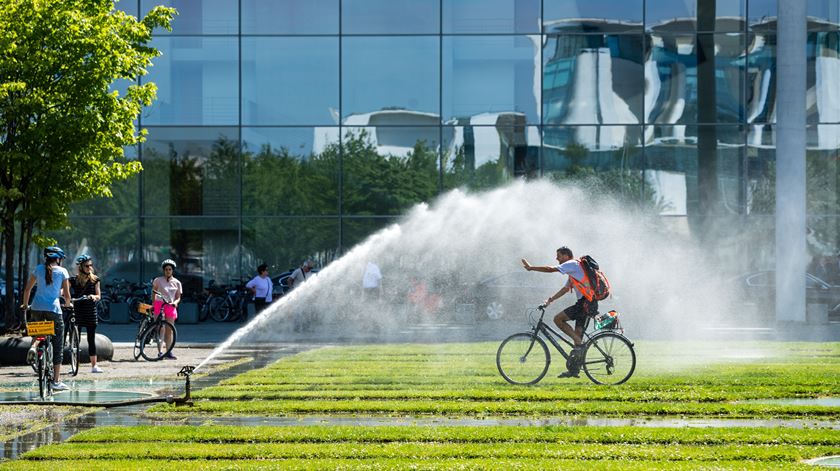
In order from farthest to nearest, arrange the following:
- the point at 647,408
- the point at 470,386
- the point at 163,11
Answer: the point at 163,11, the point at 470,386, the point at 647,408

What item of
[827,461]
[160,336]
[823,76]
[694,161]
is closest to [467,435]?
[827,461]

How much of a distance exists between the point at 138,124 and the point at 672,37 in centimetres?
1455

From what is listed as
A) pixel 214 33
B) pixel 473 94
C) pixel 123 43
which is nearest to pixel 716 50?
pixel 473 94

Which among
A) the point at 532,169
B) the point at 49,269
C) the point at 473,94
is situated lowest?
the point at 49,269

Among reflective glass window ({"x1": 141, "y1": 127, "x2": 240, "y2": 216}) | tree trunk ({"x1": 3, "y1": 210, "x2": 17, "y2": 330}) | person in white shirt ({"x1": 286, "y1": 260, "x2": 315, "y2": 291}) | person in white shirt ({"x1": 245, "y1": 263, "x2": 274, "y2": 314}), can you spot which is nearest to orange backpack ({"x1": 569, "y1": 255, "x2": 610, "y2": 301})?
tree trunk ({"x1": 3, "y1": 210, "x2": 17, "y2": 330})

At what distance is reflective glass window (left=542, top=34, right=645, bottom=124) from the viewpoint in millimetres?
32844

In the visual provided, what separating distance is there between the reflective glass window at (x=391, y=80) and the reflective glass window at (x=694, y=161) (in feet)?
19.5

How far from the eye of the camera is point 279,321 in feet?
97.3

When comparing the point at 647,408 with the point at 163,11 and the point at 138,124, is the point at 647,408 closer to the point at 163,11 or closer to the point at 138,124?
the point at 163,11

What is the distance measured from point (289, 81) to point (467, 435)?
2430 centimetres

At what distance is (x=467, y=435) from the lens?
1009 centimetres

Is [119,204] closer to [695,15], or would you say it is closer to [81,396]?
[695,15]

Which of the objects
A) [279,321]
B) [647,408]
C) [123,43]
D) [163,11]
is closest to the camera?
[647,408]

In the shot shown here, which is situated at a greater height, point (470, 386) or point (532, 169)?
point (532, 169)
